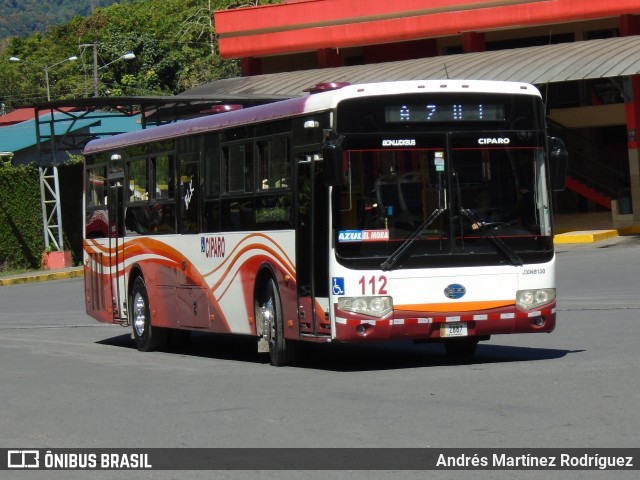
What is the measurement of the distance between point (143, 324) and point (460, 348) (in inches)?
205

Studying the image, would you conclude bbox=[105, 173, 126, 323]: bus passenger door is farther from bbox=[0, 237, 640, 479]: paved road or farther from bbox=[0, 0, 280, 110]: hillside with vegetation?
bbox=[0, 0, 280, 110]: hillside with vegetation

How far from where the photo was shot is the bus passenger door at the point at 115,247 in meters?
20.1

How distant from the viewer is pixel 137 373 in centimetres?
1562

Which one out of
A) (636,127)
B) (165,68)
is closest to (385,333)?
(636,127)

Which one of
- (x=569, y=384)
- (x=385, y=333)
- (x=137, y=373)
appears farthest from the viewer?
(x=137, y=373)

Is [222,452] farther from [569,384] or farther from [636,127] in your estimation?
[636,127]

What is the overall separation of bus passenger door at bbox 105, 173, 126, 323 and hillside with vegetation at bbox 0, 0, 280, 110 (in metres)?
61.5

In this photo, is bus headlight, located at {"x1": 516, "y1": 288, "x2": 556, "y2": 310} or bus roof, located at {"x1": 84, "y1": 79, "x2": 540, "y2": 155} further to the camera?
bus headlight, located at {"x1": 516, "y1": 288, "x2": 556, "y2": 310}

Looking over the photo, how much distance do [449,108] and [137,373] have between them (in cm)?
451

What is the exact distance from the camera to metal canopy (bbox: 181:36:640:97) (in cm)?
3659

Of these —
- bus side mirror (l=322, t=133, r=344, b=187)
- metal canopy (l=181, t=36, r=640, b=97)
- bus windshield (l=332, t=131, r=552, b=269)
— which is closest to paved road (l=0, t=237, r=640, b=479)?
bus windshield (l=332, t=131, r=552, b=269)

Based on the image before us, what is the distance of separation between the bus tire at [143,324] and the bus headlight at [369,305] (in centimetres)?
565

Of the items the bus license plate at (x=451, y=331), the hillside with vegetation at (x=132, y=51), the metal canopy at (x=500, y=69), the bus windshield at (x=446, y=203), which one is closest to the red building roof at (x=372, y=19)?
the metal canopy at (x=500, y=69)

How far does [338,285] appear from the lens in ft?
46.1
